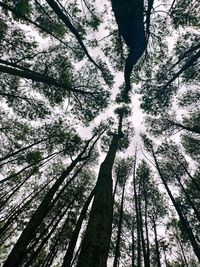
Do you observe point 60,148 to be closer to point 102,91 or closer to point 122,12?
point 102,91

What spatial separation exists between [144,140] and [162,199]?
521 centimetres

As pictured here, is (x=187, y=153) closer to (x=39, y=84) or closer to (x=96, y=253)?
(x=39, y=84)

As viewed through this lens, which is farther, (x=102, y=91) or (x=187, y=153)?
(x=187, y=153)

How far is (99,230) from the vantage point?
400 cm

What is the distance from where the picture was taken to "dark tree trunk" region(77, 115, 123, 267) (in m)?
3.41

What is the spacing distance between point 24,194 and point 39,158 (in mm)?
5105

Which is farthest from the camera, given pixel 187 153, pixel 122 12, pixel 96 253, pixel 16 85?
pixel 187 153

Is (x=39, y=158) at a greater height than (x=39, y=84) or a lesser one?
greater

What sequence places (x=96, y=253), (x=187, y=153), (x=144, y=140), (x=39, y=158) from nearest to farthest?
(x=96, y=253) < (x=39, y=158) < (x=187, y=153) < (x=144, y=140)

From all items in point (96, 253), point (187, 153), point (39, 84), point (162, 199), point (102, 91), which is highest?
point (187, 153)

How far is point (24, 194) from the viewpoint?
17.0 m

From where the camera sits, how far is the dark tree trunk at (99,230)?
11.2ft

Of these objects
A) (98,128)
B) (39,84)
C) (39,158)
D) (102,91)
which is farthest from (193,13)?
(39,158)

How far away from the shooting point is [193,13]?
7.39 meters
